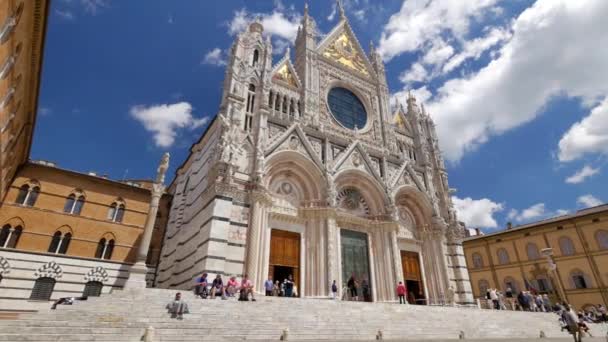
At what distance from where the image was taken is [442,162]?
2600 cm

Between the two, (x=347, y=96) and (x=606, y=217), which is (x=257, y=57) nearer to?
(x=347, y=96)

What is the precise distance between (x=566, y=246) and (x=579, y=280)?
300 centimetres

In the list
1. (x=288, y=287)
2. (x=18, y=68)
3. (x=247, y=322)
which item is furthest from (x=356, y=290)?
(x=18, y=68)

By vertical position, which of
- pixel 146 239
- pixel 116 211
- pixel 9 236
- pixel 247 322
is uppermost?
pixel 116 211

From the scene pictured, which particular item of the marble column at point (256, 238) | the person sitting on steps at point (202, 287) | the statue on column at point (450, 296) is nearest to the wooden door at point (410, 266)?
the statue on column at point (450, 296)

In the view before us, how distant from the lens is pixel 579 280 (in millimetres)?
27453

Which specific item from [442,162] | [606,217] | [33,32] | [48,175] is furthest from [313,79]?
[606,217]

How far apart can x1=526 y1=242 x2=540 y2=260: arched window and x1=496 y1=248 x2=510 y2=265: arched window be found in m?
2.06

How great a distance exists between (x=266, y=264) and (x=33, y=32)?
43.1 feet

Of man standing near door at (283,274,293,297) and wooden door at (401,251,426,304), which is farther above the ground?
wooden door at (401,251,426,304)

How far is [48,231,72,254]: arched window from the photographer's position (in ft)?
56.9

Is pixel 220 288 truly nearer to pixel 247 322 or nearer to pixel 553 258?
pixel 247 322

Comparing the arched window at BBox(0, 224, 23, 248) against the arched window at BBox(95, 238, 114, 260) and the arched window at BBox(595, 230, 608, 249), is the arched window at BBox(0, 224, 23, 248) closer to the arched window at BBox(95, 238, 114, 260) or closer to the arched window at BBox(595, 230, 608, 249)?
the arched window at BBox(95, 238, 114, 260)

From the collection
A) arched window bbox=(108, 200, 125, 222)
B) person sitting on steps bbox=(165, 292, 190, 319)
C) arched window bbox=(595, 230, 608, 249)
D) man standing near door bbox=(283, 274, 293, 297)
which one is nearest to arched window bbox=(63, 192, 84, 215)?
arched window bbox=(108, 200, 125, 222)
